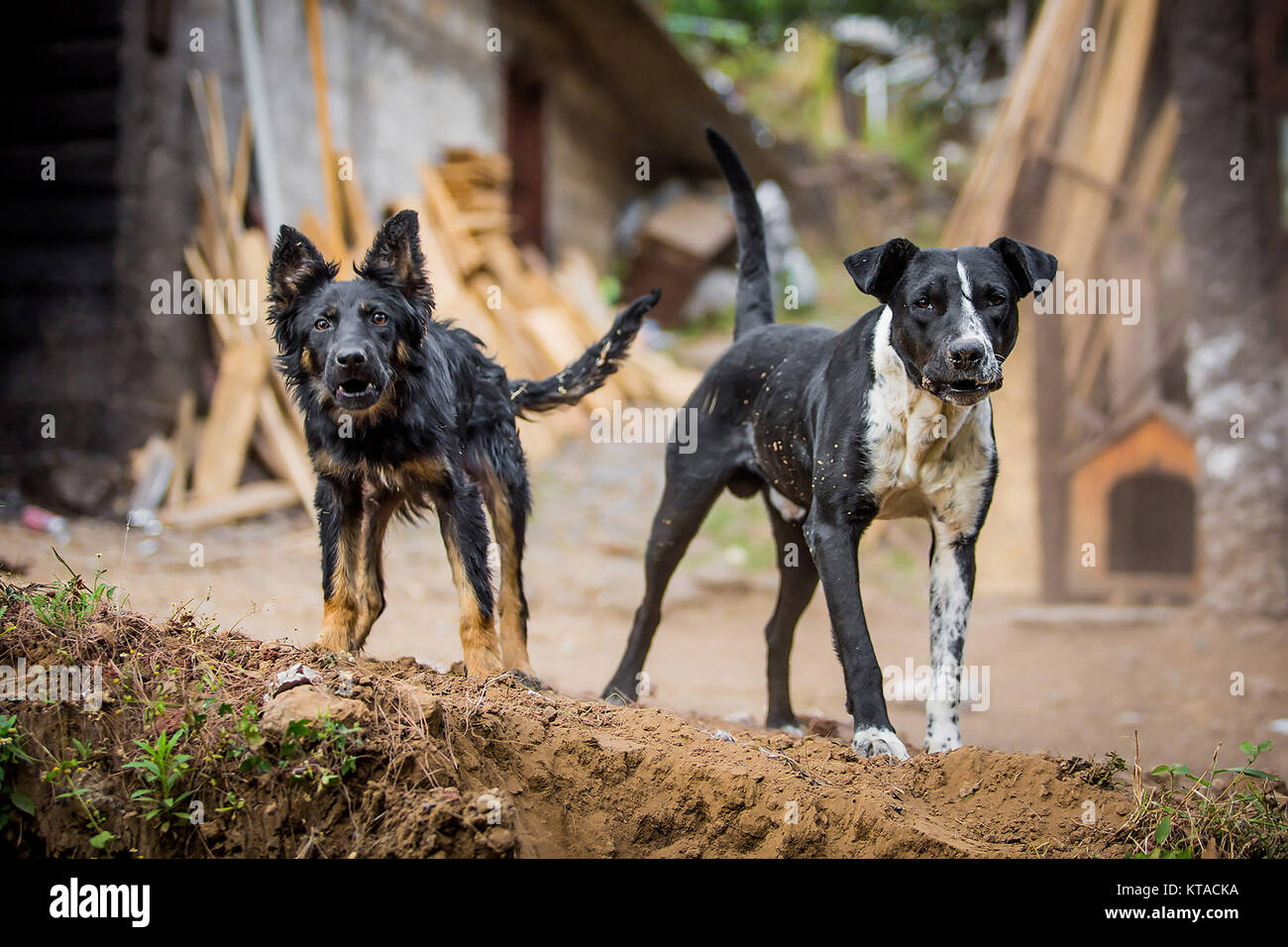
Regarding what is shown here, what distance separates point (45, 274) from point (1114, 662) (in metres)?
9.13

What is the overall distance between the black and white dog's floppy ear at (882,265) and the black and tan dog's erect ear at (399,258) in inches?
63.4

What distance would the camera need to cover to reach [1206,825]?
3.21 m

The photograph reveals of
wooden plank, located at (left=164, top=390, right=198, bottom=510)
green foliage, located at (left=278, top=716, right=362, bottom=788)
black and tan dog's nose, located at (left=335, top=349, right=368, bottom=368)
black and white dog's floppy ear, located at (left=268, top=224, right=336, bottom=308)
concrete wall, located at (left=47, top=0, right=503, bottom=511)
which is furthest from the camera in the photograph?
wooden plank, located at (left=164, top=390, right=198, bottom=510)

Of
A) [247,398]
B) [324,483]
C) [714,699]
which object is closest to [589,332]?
[247,398]

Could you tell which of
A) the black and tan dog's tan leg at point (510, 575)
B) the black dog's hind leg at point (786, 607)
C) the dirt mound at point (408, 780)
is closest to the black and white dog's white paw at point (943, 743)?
the dirt mound at point (408, 780)

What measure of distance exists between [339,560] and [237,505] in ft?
17.6

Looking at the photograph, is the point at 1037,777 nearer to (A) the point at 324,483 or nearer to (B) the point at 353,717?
(B) the point at 353,717

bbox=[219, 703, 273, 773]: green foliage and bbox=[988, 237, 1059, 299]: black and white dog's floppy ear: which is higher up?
bbox=[988, 237, 1059, 299]: black and white dog's floppy ear

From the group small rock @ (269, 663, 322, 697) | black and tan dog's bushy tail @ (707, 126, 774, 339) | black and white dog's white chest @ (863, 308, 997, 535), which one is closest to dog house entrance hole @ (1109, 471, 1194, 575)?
black and tan dog's bushy tail @ (707, 126, 774, 339)

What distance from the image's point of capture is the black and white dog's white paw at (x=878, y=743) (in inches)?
150

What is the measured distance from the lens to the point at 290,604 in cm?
725

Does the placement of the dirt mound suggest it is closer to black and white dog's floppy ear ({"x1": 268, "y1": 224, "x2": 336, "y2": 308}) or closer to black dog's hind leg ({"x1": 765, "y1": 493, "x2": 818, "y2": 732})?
black and white dog's floppy ear ({"x1": 268, "y1": 224, "x2": 336, "y2": 308})

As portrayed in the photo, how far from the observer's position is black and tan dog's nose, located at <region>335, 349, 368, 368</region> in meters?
3.65

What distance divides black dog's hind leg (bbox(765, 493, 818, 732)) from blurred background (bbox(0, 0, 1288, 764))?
366mm
